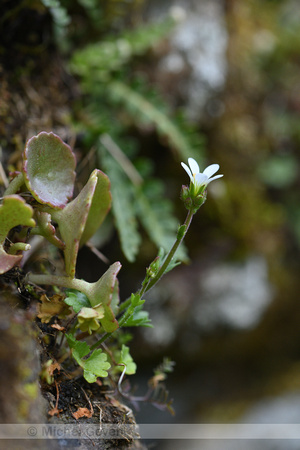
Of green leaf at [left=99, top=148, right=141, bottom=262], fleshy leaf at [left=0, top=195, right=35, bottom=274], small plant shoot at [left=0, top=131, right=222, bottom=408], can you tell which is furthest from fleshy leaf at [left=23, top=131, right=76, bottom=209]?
green leaf at [left=99, top=148, right=141, bottom=262]

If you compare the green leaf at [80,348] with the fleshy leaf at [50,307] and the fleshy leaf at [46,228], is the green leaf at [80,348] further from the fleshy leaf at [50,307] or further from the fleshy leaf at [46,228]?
the fleshy leaf at [46,228]

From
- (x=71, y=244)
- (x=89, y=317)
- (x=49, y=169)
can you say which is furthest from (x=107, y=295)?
(x=49, y=169)

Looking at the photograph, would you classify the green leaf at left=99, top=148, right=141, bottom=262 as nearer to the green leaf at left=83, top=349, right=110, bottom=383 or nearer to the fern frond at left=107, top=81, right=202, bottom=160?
the fern frond at left=107, top=81, right=202, bottom=160

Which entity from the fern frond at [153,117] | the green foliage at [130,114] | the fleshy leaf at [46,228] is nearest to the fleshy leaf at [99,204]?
the fleshy leaf at [46,228]

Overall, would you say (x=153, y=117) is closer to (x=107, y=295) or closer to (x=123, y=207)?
(x=123, y=207)

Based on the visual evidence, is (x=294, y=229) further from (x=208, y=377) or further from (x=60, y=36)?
(x=60, y=36)

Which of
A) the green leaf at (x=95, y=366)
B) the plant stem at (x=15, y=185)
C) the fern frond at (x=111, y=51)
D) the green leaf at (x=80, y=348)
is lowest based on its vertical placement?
the green leaf at (x=95, y=366)
